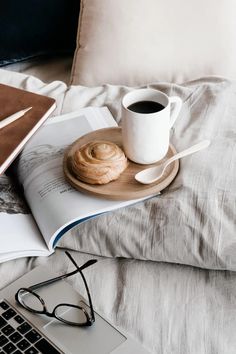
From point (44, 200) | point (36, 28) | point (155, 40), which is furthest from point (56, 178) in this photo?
point (36, 28)

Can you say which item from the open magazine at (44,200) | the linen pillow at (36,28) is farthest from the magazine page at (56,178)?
the linen pillow at (36,28)

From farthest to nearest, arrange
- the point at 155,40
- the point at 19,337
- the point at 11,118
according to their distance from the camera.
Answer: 1. the point at 155,40
2. the point at 11,118
3. the point at 19,337

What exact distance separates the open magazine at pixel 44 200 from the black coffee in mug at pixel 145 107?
11 cm

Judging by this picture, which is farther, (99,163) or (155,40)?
(155,40)

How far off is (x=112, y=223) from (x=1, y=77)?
0.48 m

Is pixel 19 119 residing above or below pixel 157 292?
above

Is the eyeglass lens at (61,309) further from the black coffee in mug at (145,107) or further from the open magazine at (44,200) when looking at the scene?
the black coffee in mug at (145,107)

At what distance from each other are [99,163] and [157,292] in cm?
19

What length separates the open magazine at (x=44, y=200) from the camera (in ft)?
2.44

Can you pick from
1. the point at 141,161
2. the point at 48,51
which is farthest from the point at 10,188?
the point at 48,51

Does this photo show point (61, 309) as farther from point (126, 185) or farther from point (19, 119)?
point (19, 119)

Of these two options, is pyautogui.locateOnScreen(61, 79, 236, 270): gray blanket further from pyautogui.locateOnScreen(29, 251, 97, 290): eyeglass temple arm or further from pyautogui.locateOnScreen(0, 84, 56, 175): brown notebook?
pyautogui.locateOnScreen(0, 84, 56, 175): brown notebook

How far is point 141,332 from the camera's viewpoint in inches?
25.5

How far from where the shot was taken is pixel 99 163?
0.76 m
